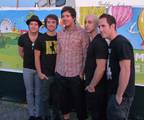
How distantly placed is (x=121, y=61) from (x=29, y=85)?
6.83 feet

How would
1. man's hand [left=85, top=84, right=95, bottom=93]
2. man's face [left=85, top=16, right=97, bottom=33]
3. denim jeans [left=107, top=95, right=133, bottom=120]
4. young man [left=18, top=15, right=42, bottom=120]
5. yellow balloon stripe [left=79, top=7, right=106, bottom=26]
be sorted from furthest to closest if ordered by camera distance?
yellow balloon stripe [left=79, top=7, right=106, bottom=26], young man [left=18, top=15, right=42, bottom=120], man's face [left=85, top=16, right=97, bottom=33], man's hand [left=85, top=84, right=95, bottom=93], denim jeans [left=107, top=95, right=133, bottom=120]

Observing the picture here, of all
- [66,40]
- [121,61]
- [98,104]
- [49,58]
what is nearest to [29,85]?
[49,58]

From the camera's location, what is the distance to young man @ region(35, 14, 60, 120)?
19.1 ft

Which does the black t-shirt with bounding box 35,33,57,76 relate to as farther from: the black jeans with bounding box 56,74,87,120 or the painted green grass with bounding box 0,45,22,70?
the painted green grass with bounding box 0,45,22,70

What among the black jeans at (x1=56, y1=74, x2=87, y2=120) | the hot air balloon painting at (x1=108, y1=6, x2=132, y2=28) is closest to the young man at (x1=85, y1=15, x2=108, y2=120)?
the black jeans at (x1=56, y1=74, x2=87, y2=120)

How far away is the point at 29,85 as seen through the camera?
618 cm

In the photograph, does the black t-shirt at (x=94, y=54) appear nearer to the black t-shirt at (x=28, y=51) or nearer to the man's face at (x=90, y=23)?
the man's face at (x=90, y=23)

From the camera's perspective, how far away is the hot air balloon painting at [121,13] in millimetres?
6109

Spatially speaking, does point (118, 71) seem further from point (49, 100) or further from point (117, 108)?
point (49, 100)

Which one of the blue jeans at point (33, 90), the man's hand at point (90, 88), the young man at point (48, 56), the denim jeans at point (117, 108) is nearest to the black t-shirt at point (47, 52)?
the young man at point (48, 56)

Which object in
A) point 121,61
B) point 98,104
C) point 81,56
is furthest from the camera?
point 81,56

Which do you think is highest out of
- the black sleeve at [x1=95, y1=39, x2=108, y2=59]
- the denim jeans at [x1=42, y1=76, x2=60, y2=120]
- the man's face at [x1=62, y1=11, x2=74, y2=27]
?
the man's face at [x1=62, y1=11, x2=74, y2=27]

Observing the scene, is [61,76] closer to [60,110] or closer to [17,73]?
[60,110]

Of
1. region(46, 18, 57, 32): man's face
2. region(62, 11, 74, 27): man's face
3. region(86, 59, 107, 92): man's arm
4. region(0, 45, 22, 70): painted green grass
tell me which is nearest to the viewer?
region(86, 59, 107, 92): man's arm
